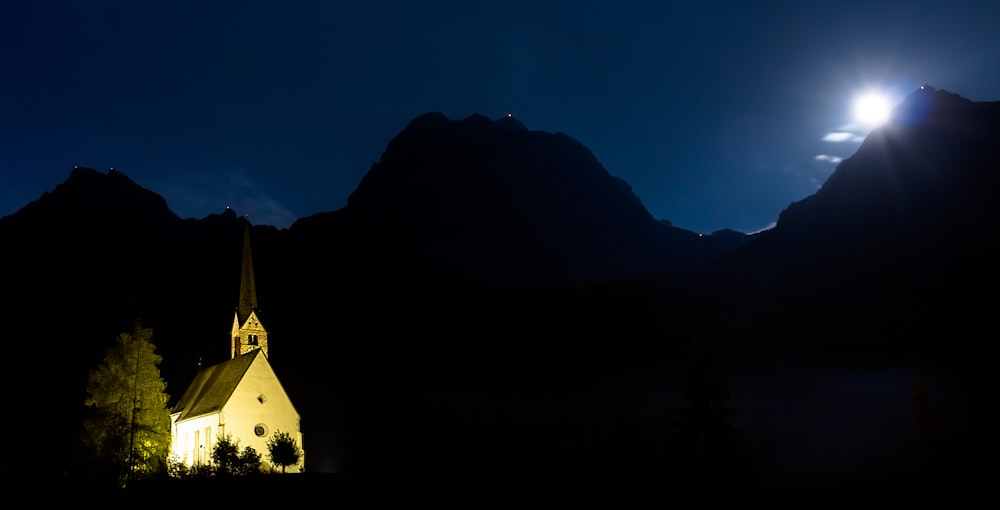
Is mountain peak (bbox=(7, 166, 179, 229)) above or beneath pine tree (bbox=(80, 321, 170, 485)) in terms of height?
above

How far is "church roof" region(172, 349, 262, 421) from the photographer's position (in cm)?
5144

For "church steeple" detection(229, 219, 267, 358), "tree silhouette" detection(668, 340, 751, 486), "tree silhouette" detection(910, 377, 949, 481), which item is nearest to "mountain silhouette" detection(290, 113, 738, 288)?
"church steeple" detection(229, 219, 267, 358)

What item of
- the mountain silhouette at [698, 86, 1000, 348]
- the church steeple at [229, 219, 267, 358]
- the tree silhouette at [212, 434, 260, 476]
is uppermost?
the mountain silhouette at [698, 86, 1000, 348]

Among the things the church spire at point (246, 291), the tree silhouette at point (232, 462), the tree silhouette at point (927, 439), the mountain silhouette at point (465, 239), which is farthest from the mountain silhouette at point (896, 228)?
the tree silhouette at point (232, 462)

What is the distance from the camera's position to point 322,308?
516 feet

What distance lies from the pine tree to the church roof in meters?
9.16

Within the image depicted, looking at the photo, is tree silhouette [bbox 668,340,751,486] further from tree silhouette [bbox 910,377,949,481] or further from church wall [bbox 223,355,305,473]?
church wall [bbox 223,355,305,473]

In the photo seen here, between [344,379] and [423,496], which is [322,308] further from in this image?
[423,496]

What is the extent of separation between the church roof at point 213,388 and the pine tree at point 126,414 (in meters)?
9.16

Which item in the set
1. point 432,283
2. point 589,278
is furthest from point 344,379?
point 589,278

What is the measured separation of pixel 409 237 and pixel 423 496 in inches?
6136

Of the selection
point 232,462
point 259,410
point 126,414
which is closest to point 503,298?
point 259,410

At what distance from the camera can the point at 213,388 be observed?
54812mm

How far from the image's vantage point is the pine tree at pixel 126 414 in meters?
39.0
